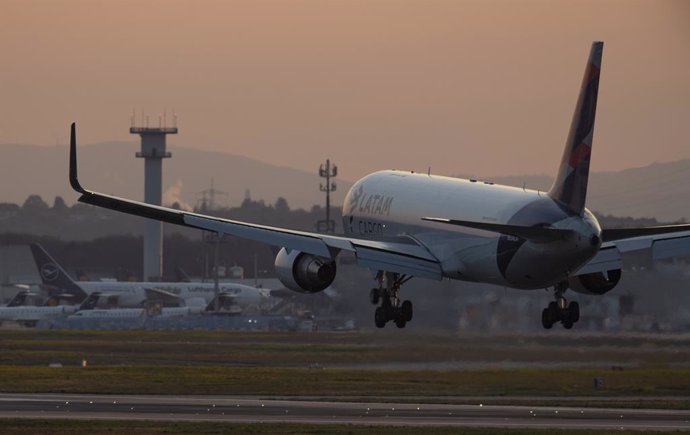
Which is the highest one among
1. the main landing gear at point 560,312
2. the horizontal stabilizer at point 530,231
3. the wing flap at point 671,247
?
the horizontal stabilizer at point 530,231

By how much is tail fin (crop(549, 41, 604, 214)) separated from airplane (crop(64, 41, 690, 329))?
0.03m

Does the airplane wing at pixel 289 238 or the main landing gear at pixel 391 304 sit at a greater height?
the airplane wing at pixel 289 238

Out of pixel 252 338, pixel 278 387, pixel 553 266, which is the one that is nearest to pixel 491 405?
pixel 278 387

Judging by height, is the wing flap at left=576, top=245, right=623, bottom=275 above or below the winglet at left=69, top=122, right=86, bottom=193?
below

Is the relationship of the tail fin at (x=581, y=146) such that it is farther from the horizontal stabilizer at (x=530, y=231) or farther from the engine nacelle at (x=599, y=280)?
the engine nacelle at (x=599, y=280)

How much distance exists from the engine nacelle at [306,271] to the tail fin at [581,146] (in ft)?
33.2

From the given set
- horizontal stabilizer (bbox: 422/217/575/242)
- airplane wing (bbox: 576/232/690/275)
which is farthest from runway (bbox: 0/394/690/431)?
horizontal stabilizer (bbox: 422/217/575/242)

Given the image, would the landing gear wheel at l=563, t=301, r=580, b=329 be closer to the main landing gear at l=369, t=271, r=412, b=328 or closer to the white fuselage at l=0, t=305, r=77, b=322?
the main landing gear at l=369, t=271, r=412, b=328

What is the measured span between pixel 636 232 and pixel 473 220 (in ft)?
18.9

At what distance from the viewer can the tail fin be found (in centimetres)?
6053

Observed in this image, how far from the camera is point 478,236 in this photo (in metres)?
64.0

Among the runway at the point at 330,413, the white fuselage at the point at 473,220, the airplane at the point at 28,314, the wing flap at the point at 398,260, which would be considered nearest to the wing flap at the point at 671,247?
the white fuselage at the point at 473,220

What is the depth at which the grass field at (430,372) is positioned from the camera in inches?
3799

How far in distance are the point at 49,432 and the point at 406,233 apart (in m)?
19.2
